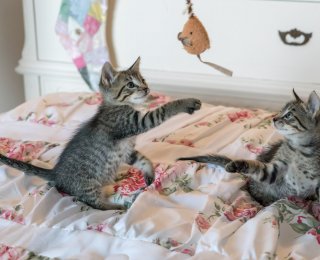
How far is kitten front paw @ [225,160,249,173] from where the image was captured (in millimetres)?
1098

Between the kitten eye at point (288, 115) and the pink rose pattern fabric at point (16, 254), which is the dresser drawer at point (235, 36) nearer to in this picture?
the kitten eye at point (288, 115)

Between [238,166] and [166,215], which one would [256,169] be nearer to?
[238,166]

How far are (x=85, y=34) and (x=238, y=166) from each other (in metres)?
1.22

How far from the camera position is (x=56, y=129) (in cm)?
156

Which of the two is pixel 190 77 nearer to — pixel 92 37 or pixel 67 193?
pixel 92 37

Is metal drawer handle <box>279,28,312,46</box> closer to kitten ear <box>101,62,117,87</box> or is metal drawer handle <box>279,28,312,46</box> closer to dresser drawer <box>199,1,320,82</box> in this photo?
dresser drawer <box>199,1,320,82</box>

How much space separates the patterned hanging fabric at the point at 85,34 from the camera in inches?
81.0

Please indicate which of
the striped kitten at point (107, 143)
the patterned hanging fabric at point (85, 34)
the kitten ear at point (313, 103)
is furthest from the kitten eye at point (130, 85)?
the patterned hanging fabric at point (85, 34)

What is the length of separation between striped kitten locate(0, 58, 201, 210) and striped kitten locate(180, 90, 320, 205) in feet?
0.70

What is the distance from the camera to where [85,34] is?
6.89ft

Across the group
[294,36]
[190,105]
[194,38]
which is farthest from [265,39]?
[190,105]

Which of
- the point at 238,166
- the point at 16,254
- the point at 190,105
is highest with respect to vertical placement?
the point at 190,105

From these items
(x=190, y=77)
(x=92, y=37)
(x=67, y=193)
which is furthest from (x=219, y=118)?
(x=92, y=37)

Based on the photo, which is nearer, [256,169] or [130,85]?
[256,169]
